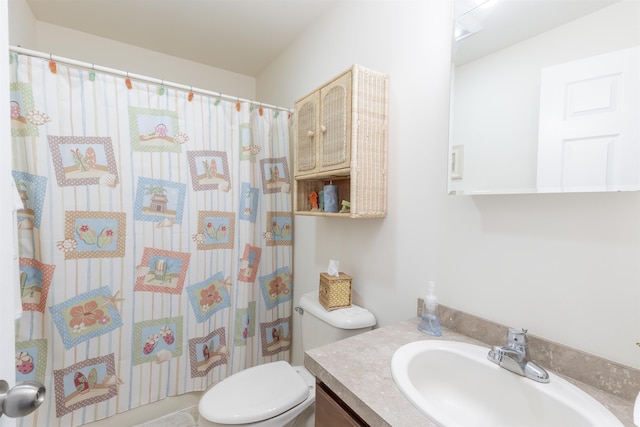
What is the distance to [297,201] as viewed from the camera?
153 cm

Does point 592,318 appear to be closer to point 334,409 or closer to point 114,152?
point 334,409

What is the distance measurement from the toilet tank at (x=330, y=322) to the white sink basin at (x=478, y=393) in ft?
1.30

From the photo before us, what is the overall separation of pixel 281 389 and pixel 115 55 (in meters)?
2.35

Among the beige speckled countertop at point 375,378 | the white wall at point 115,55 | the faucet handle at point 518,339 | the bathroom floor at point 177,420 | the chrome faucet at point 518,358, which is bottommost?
the bathroom floor at point 177,420

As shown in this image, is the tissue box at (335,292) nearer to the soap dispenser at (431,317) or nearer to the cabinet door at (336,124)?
the soap dispenser at (431,317)

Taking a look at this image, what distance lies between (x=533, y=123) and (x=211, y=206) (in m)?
1.48

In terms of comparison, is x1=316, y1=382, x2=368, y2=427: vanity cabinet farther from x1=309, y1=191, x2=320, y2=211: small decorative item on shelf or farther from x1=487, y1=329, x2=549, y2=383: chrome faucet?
x1=309, y1=191, x2=320, y2=211: small decorative item on shelf

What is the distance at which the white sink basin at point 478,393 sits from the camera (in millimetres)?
594

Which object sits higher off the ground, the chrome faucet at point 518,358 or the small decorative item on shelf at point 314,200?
the small decorative item on shelf at point 314,200

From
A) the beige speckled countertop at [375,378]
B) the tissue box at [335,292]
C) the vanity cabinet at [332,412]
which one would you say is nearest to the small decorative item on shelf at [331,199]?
the tissue box at [335,292]

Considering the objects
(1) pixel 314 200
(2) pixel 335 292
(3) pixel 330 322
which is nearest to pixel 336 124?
(1) pixel 314 200

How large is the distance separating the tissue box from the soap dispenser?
40 cm

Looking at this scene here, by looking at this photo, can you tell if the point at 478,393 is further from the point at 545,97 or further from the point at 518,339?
the point at 545,97

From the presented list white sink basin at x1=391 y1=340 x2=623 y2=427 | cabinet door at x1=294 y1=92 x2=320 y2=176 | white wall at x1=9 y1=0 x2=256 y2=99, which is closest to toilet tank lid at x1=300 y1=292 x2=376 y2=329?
white sink basin at x1=391 y1=340 x2=623 y2=427
